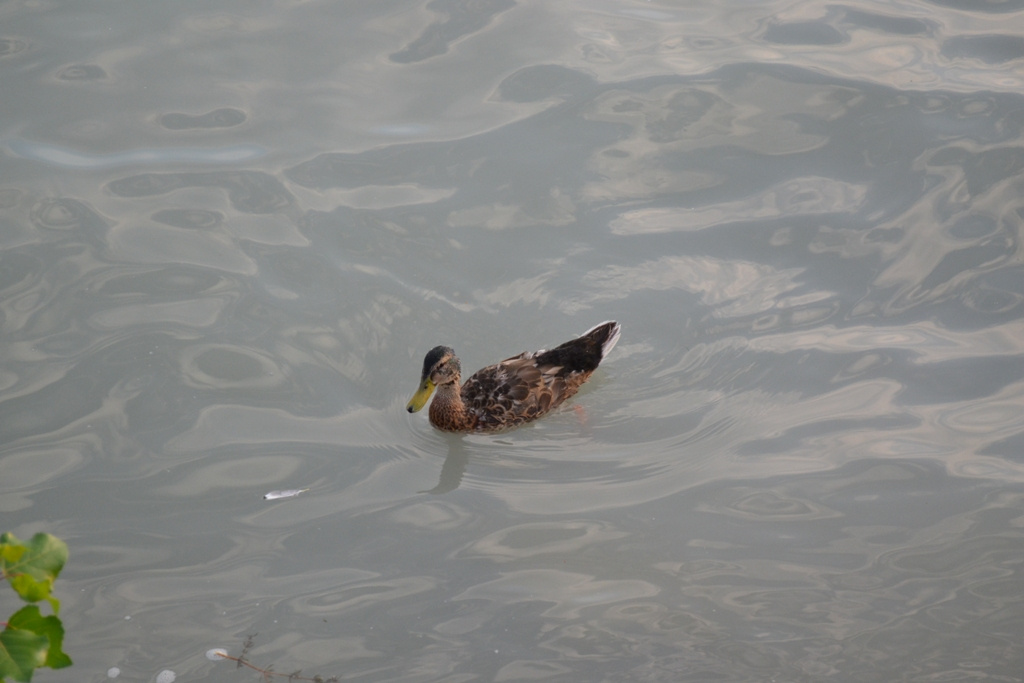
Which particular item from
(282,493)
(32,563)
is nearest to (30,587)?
(32,563)

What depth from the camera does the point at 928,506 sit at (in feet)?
19.4

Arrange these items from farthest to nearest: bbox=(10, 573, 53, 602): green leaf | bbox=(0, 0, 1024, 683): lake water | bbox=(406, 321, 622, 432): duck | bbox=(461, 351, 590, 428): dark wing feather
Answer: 1. bbox=(461, 351, 590, 428): dark wing feather
2. bbox=(406, 321, 622, 432): duck
3. bbox=(0, 0, 1024, 683): lake water
4. bbox=(10, 573, 53, 602): green leaf

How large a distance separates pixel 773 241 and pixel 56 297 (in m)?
5.46

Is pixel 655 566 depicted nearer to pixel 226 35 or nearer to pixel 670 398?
pixel 670 398

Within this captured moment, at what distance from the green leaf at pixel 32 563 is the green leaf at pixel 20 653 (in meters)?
0.10

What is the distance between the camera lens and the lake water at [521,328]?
17.1ft

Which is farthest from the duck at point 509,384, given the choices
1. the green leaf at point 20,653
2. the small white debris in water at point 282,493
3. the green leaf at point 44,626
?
the green leaf at point 20,653

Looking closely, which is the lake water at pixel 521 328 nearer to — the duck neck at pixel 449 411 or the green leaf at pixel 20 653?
the duck neck at pixel 449 411

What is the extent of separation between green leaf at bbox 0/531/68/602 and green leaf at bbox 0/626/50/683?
10cm

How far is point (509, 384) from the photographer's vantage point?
694 cm

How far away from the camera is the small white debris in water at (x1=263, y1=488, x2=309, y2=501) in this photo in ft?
19.3

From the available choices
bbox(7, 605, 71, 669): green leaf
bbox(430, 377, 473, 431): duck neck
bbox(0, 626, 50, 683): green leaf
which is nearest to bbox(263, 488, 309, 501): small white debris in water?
bbox(430, 377, 473, 431): duck neck

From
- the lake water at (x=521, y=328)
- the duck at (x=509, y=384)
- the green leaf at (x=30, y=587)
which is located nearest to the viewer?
the green leaf at (x=30, y=587)

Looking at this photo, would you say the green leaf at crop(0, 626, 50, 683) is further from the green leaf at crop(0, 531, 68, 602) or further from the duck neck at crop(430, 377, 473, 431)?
the duck neck at crop(430, 377, 473, 431)
